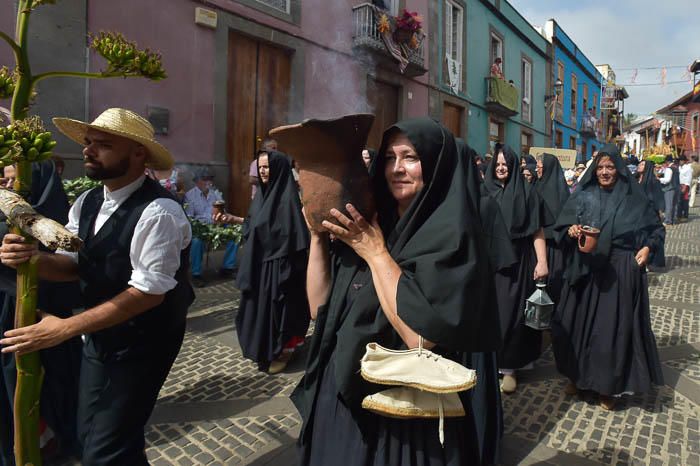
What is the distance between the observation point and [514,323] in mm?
3748

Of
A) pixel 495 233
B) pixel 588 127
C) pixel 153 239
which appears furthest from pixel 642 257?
pixel 588 127

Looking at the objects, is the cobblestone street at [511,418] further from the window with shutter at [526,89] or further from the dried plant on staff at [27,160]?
the window with shutter at [526,89]

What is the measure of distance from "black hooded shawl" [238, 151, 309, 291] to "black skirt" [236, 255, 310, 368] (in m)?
0.09

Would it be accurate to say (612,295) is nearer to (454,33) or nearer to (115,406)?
(115,406)

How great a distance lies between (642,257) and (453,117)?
1375 cm

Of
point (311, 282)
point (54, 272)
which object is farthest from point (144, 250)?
point (311, 282)

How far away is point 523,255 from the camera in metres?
3.93

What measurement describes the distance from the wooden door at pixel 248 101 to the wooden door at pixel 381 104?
312 cm

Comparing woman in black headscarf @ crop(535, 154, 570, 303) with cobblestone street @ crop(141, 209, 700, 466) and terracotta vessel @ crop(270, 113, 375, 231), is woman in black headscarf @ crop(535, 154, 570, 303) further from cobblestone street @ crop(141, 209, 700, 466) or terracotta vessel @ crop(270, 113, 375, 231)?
terracotta vessel @ crop(270, 113, 375, 231)

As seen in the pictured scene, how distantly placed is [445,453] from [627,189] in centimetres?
304

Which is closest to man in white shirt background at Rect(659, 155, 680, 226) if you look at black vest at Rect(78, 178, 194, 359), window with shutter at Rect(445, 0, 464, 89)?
window with shutter at Rect(445, 0, 464, 89)

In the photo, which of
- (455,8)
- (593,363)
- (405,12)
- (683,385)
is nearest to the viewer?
(593,363)

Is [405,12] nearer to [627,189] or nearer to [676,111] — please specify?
[627,189]

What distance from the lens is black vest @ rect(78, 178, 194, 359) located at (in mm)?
1925
